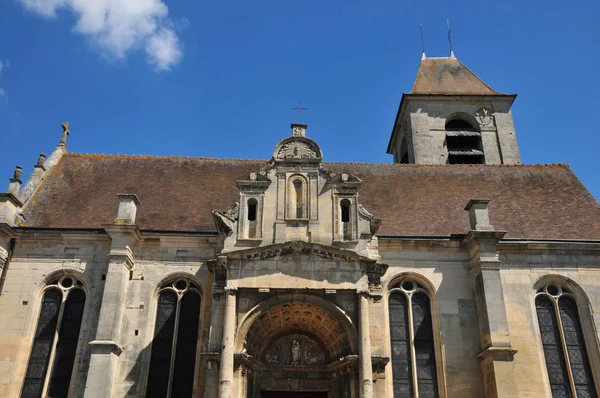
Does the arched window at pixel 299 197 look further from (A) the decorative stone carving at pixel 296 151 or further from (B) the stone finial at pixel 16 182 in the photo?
(B) the stone finial at pixel 16 182

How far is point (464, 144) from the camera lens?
25766 millimetres

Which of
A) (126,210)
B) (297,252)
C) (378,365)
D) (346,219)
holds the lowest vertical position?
(378,365)

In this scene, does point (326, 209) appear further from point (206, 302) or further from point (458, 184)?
point (458, 184)

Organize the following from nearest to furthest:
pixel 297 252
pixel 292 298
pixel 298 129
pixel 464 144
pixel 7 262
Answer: pixel 292 298 → pixel 297 252 → pixel 7 262 → pixel 298 129 → pixel 464 144

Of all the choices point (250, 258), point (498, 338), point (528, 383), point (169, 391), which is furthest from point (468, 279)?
point (169, 391)

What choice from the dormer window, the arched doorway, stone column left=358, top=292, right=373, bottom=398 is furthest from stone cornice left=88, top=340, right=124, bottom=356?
stone column left=358, top=292, right=373, bottom=398

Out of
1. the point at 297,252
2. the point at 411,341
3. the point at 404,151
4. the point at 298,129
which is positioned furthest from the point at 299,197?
the point at 404,151

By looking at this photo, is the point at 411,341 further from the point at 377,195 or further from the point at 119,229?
the point at 119,229

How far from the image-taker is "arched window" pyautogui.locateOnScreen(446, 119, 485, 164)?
973 inches

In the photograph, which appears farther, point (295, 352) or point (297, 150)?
point (297, 150)

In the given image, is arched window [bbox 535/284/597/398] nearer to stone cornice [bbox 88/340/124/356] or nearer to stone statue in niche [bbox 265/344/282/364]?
stone statue in niche [bbox 265/344/282/364]

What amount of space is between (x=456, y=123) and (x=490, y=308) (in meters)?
14.0

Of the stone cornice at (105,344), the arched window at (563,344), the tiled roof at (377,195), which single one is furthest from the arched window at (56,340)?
the arched window at (563,344)

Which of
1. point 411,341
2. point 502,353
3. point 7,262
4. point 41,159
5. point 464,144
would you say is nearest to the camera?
point 502,353
